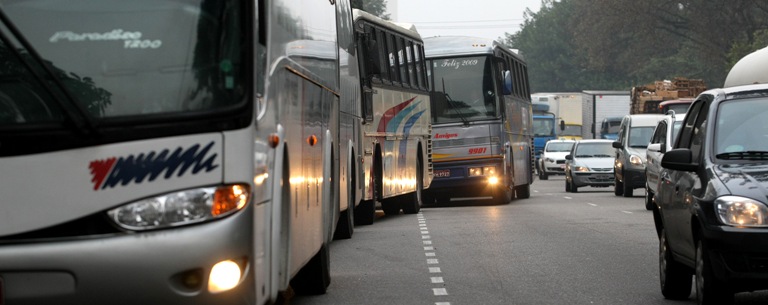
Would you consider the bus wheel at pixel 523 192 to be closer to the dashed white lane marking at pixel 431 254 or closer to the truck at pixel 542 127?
the dashed white lane marking at pixel 431 254

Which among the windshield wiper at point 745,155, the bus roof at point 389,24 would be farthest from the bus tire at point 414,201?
the windshield wiper at point 745,155

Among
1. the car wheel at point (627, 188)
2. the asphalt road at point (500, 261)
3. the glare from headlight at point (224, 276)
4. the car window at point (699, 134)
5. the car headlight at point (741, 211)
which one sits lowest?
the asphalt road at point (500, 261)

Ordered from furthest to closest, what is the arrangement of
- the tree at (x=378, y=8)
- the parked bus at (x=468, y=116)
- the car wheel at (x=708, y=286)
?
the tree at (x=378, y=8)
the parked bus at (x=468, y=116)
the car wheel at (x=708, y=286)

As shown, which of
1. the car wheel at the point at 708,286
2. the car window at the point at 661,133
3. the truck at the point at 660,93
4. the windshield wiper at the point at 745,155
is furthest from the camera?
the truck at the point at 660,93

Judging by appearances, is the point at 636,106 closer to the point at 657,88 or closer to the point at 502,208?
the point at 657,88

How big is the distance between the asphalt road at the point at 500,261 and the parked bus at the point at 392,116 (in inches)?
26.9

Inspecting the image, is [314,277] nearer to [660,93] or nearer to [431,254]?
[431,254]

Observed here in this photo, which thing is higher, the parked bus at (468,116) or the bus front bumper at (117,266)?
the parked bus at (468,116)

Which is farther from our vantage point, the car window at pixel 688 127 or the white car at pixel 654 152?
the white car at pixel 654 152

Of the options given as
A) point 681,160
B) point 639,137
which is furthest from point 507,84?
point 681,160

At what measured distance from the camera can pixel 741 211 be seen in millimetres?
9438

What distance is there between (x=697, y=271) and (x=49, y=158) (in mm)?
4630

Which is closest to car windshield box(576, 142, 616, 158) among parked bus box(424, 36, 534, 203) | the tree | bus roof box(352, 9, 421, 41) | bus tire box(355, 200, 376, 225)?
parked bus box(424, 36, 534, 203)

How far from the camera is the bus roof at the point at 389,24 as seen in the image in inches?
869
